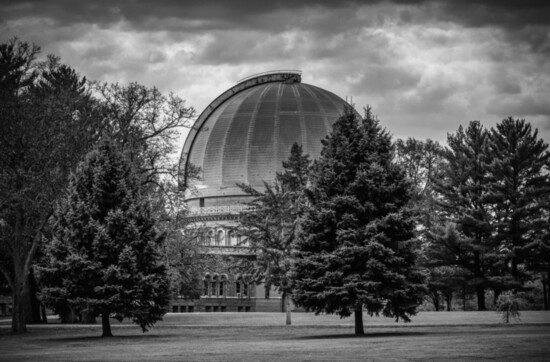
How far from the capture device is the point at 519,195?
53312mm

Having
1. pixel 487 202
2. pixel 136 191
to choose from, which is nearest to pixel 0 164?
pixel 136 191

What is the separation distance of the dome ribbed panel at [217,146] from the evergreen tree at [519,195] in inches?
2192

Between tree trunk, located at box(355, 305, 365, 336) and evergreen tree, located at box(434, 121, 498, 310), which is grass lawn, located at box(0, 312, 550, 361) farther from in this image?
evergreen tree, located at box(434, 121, 498, 310)

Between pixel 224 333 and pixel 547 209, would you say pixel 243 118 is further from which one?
pixel 224 333

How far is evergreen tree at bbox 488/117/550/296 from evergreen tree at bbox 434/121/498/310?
96 centimetres

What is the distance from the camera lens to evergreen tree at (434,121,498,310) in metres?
54.6

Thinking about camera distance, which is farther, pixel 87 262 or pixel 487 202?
pixel 487 202

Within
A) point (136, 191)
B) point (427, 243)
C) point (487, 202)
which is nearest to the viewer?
point (136, 191)

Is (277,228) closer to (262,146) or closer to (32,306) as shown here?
(32,306)

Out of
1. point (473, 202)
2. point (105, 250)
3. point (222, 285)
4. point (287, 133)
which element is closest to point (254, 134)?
point (287, 133)

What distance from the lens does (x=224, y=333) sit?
122 feet

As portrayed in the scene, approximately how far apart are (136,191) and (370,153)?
10.0m

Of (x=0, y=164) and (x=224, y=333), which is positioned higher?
(x=0, y=164)

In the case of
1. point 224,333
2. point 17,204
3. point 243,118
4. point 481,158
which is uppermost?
point 243,118
